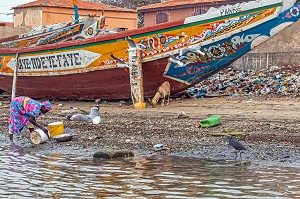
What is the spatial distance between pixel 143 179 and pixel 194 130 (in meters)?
3.31

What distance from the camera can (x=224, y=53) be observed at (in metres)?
14.6

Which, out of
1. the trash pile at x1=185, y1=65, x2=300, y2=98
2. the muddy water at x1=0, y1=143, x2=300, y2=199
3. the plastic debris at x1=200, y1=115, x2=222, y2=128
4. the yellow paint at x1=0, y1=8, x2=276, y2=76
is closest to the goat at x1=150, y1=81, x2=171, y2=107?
the yellow paint at x1=0, y1=8, x2=276, y2=76

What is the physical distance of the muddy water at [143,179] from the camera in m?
6.69

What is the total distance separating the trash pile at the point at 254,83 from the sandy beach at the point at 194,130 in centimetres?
104

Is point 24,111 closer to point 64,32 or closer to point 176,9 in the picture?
point 64,32

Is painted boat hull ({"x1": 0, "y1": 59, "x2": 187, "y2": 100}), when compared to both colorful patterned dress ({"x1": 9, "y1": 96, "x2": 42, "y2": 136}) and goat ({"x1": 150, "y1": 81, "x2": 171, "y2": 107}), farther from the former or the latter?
colorful patterned dress ({"x1": 9, "y1": 96, "x2": 42, "y2": 136})

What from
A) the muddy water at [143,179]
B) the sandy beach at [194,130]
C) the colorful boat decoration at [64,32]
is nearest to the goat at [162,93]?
the sandy beach at [194,130]

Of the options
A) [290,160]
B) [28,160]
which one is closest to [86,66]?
[28,160]

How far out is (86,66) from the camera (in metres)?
16.2

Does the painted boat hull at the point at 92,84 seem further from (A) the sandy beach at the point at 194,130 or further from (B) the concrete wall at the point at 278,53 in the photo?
(B) the concrete wall at the point at 278,53

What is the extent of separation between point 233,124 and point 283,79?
6.90 metres

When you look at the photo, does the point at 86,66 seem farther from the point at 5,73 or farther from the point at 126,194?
the point at 126,194

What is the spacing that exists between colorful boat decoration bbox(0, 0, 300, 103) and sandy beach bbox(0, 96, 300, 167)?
834mm

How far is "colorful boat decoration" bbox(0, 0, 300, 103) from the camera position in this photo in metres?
13.8
